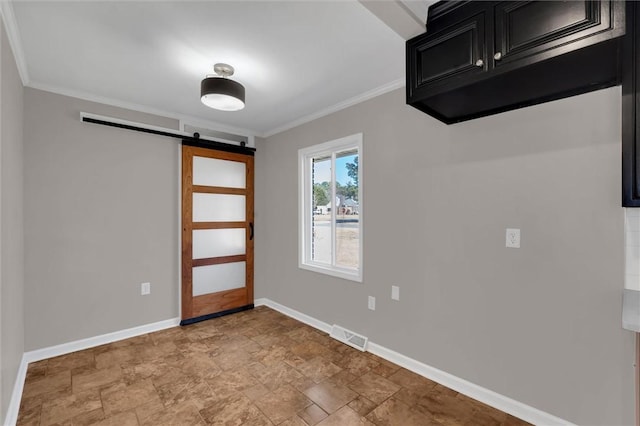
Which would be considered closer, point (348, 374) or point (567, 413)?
point (567, 413)

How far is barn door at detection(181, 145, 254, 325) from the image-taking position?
3547mm

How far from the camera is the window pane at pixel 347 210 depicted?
3.21 meters

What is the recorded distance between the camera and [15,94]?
2.18 metres

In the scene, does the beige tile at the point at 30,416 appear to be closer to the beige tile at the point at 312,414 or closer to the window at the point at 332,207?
the beige tile at the point at 312,414

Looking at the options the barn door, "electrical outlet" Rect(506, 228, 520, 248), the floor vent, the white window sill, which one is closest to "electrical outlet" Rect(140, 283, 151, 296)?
the barn door

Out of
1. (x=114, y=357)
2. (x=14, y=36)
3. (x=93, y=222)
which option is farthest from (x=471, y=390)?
(x=14, y=36)

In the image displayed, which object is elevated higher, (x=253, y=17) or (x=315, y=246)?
(x=253, y=17)

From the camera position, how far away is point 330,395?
2.15 m

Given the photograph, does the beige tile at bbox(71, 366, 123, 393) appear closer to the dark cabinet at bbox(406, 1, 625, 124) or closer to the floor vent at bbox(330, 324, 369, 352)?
the floor vent at bbox(330, 324, 369, 352)

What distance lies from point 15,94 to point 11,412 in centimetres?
222

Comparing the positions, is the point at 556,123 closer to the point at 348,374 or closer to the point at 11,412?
the point at 348,374

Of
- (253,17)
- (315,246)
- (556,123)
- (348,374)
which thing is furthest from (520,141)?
(315,246)

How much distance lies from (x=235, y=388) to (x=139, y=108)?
303 cm

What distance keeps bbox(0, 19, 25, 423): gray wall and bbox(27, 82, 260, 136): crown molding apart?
30 centimetres
